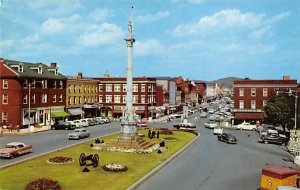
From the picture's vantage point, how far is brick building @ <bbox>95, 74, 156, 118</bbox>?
310 ft

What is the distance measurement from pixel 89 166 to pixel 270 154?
21410 mm

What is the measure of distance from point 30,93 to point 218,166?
41335 millimetres

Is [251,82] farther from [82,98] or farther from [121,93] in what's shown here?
[82,98]

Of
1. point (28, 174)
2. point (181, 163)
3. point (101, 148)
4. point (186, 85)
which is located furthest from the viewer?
point (186, 85)

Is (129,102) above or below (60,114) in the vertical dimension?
above

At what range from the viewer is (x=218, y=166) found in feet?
108

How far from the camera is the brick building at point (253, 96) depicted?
81.1 metres

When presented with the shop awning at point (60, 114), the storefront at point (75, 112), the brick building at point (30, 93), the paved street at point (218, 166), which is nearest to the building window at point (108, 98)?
the storefront at point (75, 112)

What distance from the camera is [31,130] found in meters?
57.2

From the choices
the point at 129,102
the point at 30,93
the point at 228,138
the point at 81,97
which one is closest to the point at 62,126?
the point at 30,93

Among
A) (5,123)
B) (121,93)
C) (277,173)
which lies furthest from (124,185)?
(121,93)

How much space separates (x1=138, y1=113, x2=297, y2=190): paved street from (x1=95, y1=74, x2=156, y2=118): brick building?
1837 inches

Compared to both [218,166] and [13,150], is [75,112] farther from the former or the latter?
[218,166]

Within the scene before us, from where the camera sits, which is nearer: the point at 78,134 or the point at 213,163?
the point at 213,163
